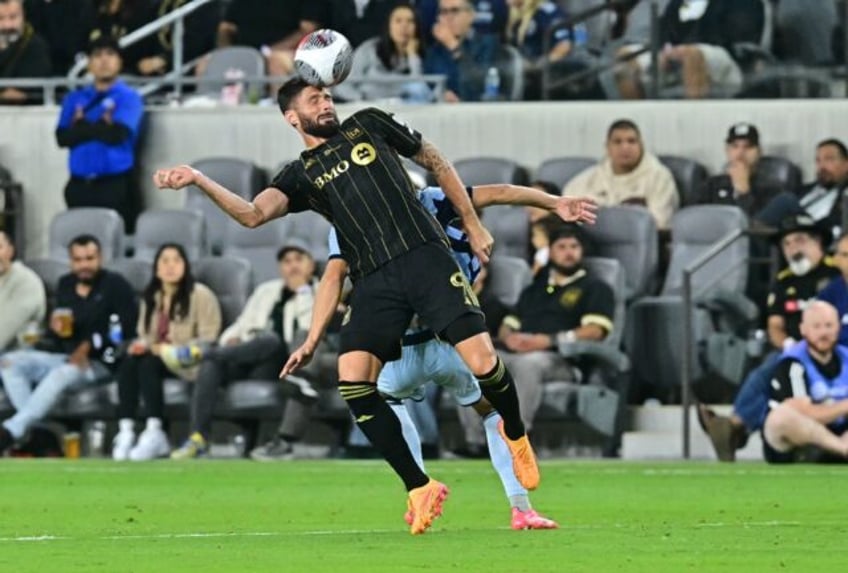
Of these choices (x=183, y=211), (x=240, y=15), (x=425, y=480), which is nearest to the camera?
(x=425, y=480)

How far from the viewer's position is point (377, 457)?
804 inches

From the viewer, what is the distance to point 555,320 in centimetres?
1981

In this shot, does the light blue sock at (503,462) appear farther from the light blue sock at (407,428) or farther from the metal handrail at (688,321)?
the metal handrail at (688,321)

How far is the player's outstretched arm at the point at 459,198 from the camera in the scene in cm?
1143

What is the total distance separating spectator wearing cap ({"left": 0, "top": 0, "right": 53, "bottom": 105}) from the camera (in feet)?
78.8

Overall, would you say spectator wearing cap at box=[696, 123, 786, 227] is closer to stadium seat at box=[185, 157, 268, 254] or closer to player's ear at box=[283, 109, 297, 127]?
stadium seat at box=[185, 157, 268, 254]

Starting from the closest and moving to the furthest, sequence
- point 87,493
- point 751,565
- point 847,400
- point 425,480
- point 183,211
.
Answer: point 751,565 < point 425,480 < point 87,493 < point 847,400 < point 183,211

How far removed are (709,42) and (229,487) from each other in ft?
23.1

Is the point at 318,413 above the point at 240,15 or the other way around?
the other way around

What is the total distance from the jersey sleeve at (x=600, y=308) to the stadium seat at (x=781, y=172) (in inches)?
74.5

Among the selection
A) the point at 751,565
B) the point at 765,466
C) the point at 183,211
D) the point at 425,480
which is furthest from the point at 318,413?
the point at 751,565

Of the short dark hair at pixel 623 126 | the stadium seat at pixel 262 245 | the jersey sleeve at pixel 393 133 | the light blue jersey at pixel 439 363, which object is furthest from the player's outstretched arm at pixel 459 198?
the stadium seat at pixel 262 245

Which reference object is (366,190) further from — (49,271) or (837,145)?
(49,271)

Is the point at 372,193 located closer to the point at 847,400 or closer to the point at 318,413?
the point at 847,400
